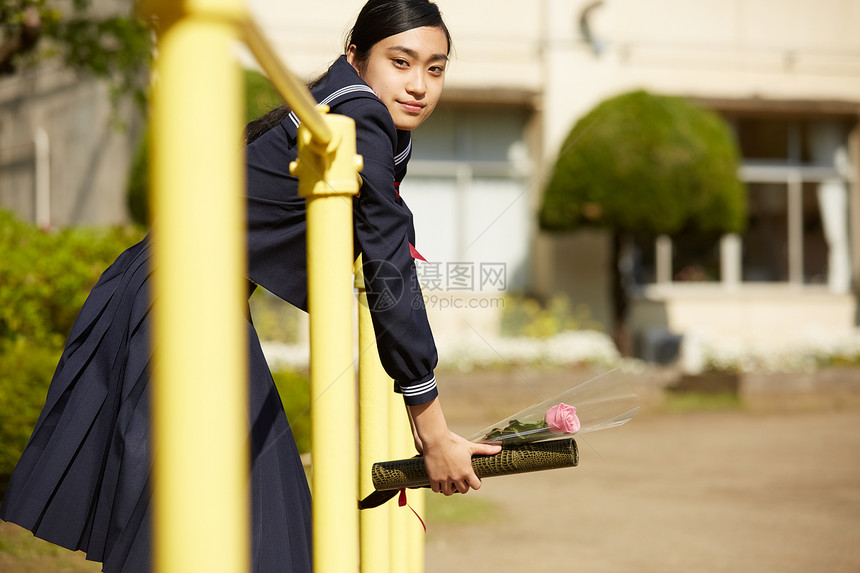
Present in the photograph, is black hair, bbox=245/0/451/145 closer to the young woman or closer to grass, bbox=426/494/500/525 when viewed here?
the young woman

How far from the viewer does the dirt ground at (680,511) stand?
358 cm

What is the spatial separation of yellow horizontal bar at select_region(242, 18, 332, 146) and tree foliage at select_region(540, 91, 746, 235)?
25.3ft

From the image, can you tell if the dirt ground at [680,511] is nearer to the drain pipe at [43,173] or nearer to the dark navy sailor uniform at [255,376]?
the dark navy sailor uniform at [255,376]

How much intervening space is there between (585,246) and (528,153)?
1428 mm

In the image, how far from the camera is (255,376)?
1.44 metres

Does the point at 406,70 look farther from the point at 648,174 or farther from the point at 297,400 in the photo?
the point at 648,174

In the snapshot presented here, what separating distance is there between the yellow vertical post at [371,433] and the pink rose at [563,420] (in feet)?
1.43

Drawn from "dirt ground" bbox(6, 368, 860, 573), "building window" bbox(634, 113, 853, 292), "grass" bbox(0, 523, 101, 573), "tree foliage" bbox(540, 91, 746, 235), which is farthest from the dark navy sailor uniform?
"building window" bbox(634, 113, 853, 292)

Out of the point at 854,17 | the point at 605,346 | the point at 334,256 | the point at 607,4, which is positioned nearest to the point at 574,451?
the point at 334,256

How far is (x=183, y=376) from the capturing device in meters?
0.64

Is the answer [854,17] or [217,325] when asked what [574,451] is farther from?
[854,17]

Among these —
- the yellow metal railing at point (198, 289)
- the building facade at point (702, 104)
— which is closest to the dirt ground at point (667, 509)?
the yellow metal railing at point (198, 289)

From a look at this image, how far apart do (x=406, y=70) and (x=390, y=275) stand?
1.34 feet

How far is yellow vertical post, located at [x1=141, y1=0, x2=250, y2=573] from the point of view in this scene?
64 cm
